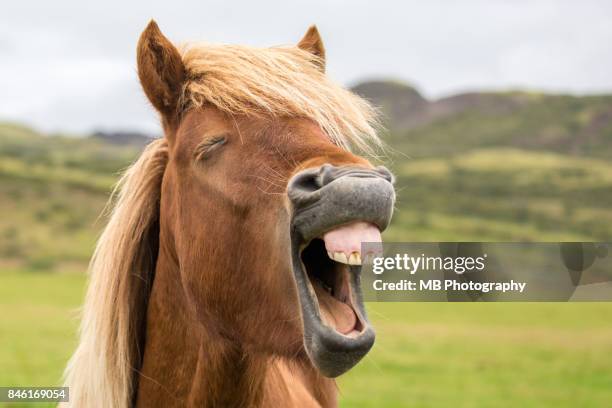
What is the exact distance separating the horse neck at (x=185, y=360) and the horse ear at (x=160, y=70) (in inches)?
28.4

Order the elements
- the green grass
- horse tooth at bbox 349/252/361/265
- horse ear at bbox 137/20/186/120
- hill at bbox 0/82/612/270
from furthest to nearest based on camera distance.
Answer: hill at bbox 0/82/612/270 < the green grass < horse ear at bbox 137/20/186/120 < horse tooth at bbox 349/252/361/265

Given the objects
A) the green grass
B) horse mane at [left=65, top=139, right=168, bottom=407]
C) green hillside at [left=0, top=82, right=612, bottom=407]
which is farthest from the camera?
green hillside at [left=0, top=82, right=612, bottom=407]

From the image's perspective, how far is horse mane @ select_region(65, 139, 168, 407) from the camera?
3.48 m

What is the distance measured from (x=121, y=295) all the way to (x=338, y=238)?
4.83 ft

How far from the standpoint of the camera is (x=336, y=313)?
8.82ft

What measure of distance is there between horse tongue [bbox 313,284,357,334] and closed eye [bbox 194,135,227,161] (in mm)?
840

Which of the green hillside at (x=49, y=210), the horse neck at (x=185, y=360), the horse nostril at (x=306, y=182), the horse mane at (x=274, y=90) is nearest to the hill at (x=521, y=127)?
the green hillside at (x=49, y=210)

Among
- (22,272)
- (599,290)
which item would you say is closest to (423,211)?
(22,272)

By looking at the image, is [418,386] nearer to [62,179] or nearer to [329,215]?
[329,215]

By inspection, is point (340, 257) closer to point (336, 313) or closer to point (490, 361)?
point (336, 313)

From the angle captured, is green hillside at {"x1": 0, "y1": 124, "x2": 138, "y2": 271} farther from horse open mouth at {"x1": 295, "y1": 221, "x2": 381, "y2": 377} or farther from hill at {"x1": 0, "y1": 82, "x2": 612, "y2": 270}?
horse open mouth at {"x1": 295, "y1": 221, "x2": 381, "y2": 377}

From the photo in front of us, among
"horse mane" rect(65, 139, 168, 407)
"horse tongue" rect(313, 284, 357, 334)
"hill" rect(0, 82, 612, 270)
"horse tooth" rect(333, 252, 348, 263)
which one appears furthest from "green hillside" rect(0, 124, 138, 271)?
"horse tooth" rect(333, 252, 348, 263)

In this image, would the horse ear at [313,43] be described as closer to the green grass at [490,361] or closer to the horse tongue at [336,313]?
the horse tongue at [336,313]

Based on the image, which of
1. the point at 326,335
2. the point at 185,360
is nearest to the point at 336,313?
the point at 326,335
